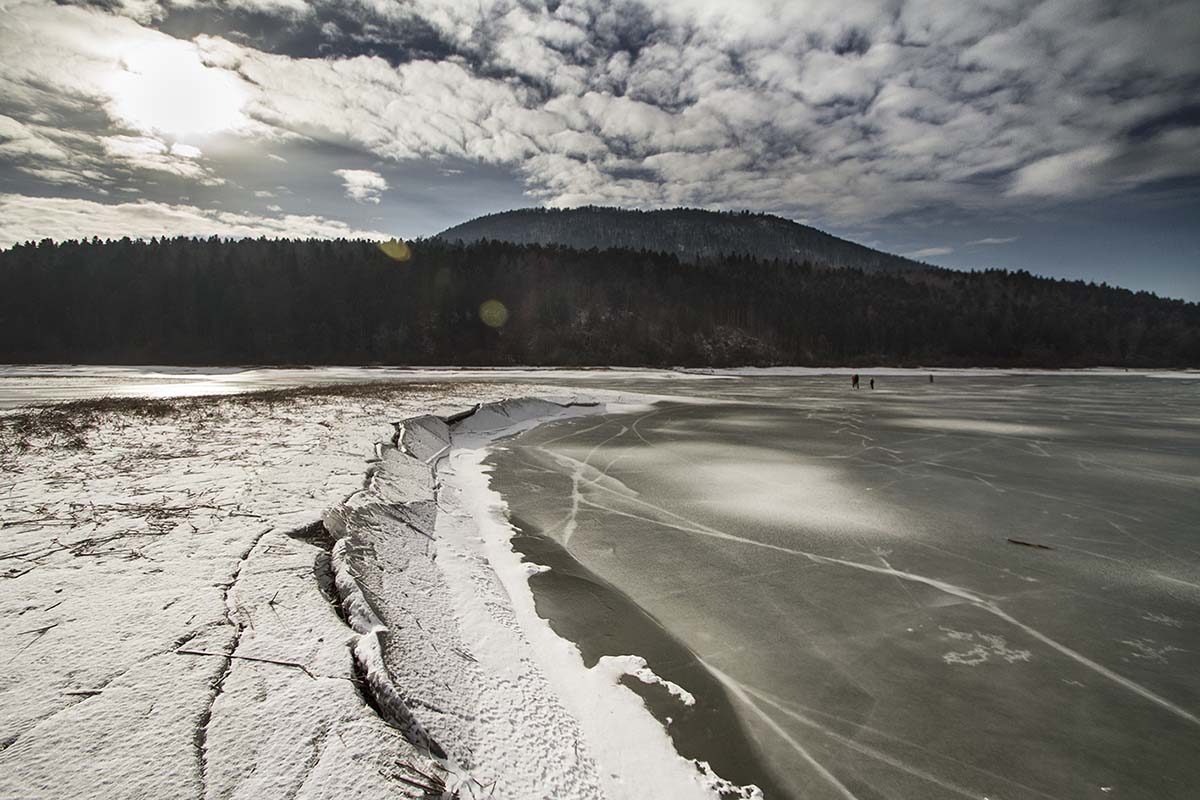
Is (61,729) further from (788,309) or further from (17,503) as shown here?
(788,309)

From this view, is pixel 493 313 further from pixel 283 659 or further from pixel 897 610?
pixel 283 659

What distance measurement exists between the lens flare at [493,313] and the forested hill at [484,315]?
30 centimetres

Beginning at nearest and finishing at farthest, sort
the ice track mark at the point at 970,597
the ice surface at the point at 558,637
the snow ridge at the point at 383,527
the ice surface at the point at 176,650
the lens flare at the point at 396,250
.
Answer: the ice surface at the point at 176,650 < the ice surface at the point at 558,637 < the snow ridge at the point at 383,527 < the ice track mark at the point at 970,597 < the lens flare at the point at 396,250

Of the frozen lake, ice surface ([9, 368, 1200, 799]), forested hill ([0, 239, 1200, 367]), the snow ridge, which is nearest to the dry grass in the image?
ice surface ([9, 368, 1200, 799])

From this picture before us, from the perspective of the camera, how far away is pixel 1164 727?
3426 mm

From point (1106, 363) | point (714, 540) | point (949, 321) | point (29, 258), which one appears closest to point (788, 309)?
point (949, 321)

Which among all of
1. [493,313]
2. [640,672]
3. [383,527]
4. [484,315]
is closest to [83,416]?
[383,527]

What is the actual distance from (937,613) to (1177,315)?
214m

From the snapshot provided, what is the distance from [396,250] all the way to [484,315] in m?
26.7

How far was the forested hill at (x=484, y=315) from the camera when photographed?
290 feet

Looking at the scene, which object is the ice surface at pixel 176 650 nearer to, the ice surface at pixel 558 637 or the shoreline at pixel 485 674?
the ice surface at pixel 558 637

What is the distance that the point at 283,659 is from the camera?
311 centimetres

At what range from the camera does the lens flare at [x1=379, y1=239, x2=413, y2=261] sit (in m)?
103

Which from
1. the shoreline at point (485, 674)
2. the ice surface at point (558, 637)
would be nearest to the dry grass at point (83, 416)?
the ice surface at point (558, 637)
